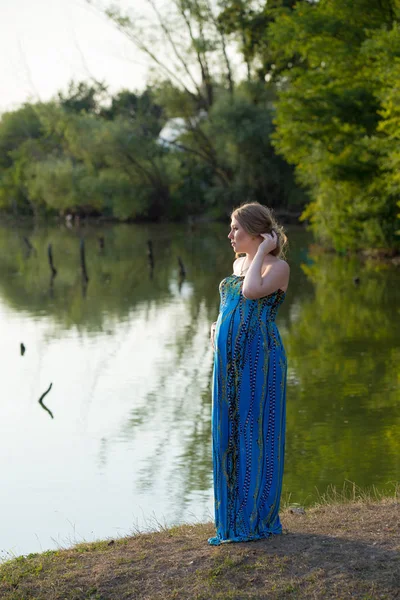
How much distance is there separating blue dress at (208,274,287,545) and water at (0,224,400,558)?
144 centimetres

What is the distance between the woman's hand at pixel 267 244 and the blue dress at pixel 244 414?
28 centimetres

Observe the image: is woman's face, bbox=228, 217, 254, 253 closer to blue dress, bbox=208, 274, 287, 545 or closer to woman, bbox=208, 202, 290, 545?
woman, bbox=208, 202, 290, 545

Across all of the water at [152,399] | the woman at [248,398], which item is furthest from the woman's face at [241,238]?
the water at [152,399]

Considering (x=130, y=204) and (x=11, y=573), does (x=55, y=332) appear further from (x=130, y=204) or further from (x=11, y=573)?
(x=130, y=204)

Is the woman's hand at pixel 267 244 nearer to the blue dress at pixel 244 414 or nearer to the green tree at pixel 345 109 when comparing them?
the blue dress at pixel 244 414

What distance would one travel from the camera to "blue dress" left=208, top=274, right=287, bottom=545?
210 inches

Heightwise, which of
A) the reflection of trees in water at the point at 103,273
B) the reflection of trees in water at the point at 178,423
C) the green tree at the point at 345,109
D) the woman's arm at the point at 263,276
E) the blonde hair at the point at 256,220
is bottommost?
the reflection of trees in water at the point at 178,423

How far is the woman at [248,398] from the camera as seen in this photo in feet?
17.5

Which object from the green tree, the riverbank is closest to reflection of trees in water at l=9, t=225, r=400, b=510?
the green tree

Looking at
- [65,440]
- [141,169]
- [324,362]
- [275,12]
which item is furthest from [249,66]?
[65,440]

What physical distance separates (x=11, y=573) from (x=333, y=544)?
1.86 meters

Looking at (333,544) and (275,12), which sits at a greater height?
(275,12)

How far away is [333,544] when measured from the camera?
17.0ft

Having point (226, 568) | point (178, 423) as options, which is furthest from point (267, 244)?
point (178, 423)
